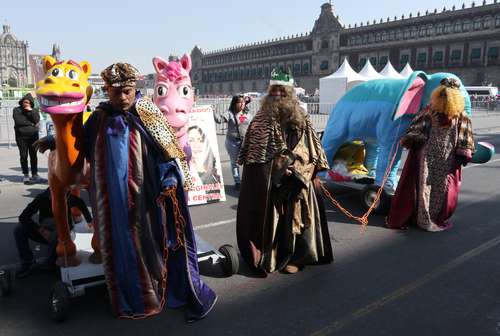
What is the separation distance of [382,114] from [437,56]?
194ft

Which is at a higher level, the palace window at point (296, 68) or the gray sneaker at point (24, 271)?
the palace window at point (296, 68)

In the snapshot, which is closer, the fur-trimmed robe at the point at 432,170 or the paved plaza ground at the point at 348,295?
the paved plaza ground at the point at 348,295

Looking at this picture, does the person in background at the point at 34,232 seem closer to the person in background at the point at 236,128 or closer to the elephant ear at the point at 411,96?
the person in background at the point at 236,128

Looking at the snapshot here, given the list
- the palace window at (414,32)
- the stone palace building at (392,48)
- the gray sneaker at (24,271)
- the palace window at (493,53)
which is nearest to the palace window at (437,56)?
the stone palace building at (392,48)

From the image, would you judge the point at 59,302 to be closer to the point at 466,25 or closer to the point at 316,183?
the point at 316,183

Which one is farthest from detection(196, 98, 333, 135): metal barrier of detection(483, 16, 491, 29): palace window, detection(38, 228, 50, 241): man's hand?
detection(483, 16, 491, 29): palace window

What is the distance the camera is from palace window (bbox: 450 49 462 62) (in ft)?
185

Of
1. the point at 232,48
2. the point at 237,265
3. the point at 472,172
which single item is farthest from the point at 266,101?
the point at 232,48

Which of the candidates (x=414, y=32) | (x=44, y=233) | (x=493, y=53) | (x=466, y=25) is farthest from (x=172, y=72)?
(x=414, y=32)

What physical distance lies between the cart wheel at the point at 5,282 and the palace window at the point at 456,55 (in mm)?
62501

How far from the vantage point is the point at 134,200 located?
125 inches

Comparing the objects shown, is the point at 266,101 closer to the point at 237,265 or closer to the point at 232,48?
the point at 237,265

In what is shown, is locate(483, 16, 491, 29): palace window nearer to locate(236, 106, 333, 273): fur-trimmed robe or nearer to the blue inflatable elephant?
the blue inflatable elephant

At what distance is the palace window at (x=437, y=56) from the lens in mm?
58125
